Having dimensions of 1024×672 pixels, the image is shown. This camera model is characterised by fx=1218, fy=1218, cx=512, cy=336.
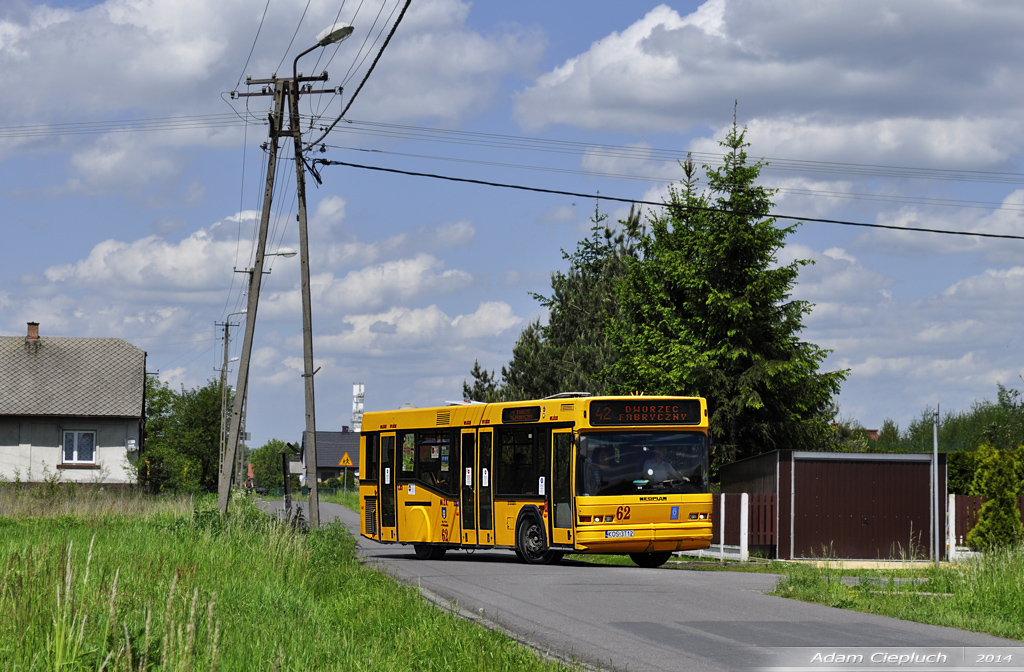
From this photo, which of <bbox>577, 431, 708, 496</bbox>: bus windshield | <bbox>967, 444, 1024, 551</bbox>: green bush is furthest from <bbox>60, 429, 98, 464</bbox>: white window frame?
<bbox>967, 444, 1024, 551</bbox>: green bush

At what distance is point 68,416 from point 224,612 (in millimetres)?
45439

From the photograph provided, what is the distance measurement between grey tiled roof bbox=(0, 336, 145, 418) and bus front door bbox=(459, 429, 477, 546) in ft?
108

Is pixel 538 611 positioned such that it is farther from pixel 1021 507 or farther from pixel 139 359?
pixel 139 359

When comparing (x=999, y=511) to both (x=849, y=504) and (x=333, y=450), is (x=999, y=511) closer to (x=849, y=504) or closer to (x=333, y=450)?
(x=849, y=504)

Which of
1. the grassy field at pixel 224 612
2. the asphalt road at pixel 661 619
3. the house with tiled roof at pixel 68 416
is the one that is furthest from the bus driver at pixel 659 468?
the house with tiled roof at pixel 68 416

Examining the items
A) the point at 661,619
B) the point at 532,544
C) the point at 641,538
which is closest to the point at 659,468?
the point at 641,538

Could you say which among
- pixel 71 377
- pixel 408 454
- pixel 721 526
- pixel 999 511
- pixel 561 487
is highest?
pixel 71 377

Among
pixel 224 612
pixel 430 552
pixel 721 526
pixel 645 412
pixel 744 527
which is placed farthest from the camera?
pixel 721 526

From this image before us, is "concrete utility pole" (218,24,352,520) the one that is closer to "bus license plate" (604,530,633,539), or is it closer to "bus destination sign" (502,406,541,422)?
"bus destination sign" (502,406,541,422)

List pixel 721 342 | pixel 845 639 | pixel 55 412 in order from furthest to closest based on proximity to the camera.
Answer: pixel 55 412, pixel 721 342, pixel 845 639

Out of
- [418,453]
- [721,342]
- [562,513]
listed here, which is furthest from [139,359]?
[562,513]

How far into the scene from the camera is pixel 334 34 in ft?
72.2

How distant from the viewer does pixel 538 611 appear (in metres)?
13.4

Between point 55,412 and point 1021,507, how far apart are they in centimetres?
4024
